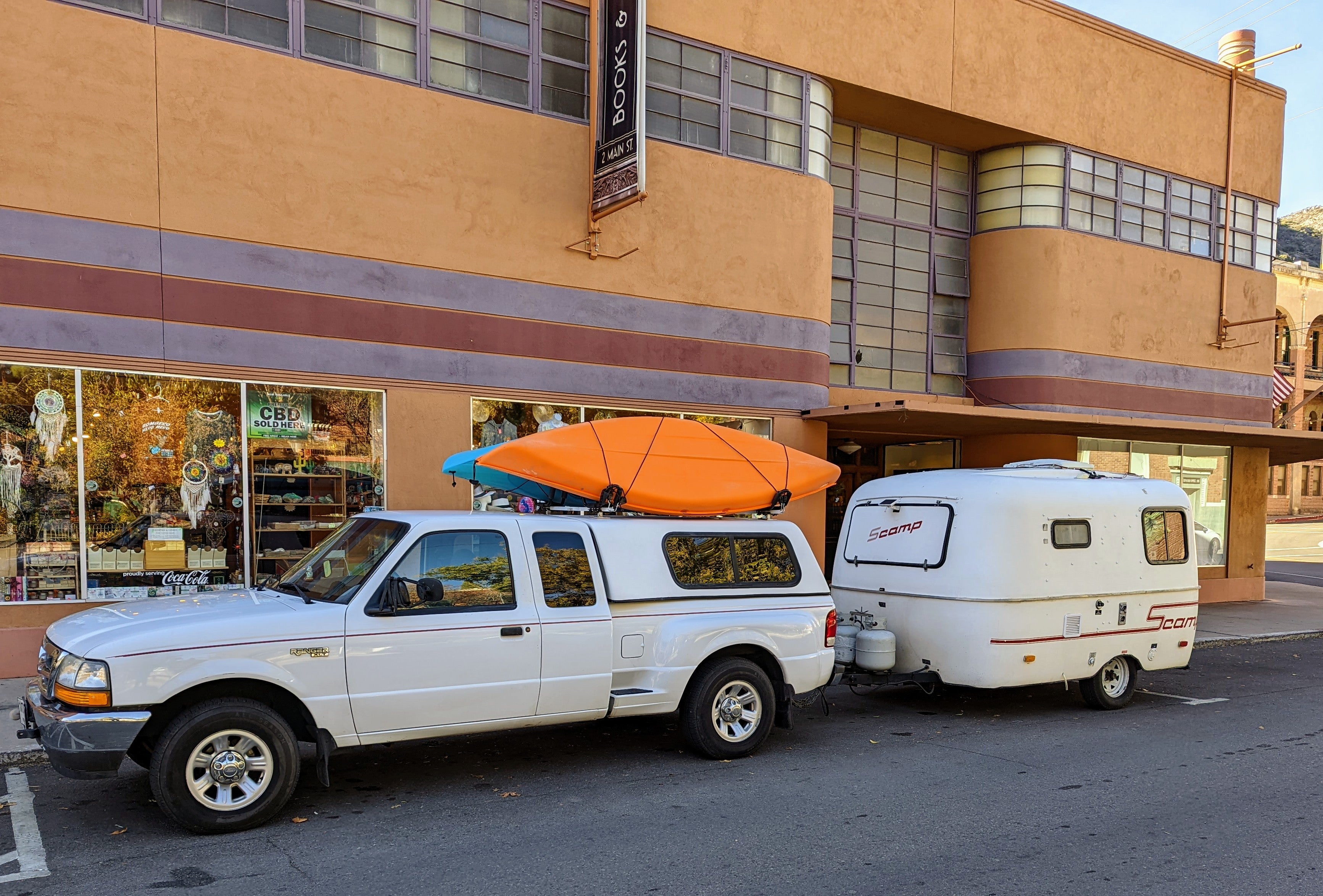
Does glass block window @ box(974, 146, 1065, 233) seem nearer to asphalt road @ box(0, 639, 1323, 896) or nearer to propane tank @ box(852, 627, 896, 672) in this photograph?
asphalt road @ box(0, 639, 1323, 896)

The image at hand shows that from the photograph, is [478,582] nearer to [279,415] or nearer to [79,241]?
[279,415]

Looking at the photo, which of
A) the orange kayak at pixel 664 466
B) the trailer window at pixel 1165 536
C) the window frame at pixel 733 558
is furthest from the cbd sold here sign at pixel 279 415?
the trailer window at pixel 1165 536

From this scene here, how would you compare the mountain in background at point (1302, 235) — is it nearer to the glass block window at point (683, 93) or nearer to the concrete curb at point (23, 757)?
the glass block window at point (683, 93)

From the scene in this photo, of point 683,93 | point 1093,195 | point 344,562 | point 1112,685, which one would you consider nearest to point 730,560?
point 344,562

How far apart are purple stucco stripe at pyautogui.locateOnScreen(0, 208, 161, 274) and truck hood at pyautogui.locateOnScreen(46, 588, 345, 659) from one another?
5172mm

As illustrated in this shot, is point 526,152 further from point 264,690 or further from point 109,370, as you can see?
point 264,690

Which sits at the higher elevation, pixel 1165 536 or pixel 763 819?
pixel 1165 536

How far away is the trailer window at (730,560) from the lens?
24.5 ft

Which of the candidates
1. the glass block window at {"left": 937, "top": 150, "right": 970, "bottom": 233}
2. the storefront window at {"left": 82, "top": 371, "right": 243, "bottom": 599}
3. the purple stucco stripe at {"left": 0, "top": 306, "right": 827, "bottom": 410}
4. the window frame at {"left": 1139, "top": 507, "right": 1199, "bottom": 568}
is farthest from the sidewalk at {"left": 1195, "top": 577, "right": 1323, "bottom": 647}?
the storefront window at {"left": 82, "top": 371, "right": 243, "bottom": 599}

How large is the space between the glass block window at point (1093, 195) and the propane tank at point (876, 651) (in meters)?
12.1

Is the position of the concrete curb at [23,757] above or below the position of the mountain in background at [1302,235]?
below

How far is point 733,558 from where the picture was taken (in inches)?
304

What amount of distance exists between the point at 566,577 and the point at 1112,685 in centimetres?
621

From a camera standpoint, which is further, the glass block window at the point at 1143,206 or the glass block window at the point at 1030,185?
the glass block window at the point at 1143,206
